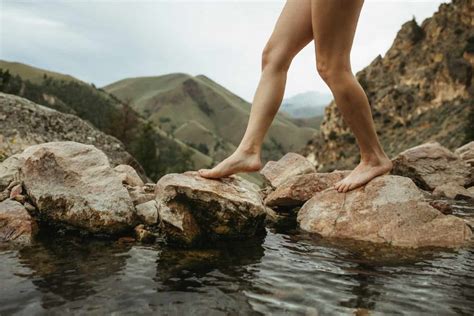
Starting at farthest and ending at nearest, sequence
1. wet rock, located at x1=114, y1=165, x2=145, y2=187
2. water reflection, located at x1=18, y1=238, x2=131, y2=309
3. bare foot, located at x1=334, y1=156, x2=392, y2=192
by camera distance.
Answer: wet rock, located at x1=114, y1=165, x2=145, y2=187 → bare foot, located at x1=334, y1=156, x2=392, y2=192 → water reflection, located at x1=18, y1=238, x2=131, y2=309

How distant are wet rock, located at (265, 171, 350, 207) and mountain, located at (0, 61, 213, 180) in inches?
1583

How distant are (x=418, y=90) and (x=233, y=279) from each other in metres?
73.4

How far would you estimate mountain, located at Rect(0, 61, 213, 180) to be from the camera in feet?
170

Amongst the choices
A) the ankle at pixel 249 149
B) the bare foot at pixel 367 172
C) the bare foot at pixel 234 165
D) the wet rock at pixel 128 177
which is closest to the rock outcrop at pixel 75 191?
the bare foot at pixel 234 165

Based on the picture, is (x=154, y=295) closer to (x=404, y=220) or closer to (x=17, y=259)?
(x=17, y=259)

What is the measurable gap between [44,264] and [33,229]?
88 cm

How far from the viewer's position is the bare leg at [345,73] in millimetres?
3506

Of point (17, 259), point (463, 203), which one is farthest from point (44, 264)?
point (463, 203)

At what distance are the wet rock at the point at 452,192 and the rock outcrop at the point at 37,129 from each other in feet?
22.1

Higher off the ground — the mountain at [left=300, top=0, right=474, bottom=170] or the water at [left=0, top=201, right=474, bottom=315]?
the mountain at [left=300, top=0, right=474, bottom=170]

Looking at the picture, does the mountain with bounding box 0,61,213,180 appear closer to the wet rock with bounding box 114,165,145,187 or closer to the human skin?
the wet rock with bounding box 114,165,145,187

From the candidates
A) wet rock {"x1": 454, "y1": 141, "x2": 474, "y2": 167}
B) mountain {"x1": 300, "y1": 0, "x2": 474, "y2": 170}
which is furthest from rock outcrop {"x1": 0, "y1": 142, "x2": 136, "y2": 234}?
mountain {"x1": 300, "y1": 0, "x2": 474, "y2": 170}

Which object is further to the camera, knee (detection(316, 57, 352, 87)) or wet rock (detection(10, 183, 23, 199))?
wet rock (detection(10, 183, 23, 199))

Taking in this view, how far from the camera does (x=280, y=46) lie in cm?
398
